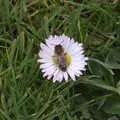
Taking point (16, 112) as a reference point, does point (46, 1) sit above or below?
above

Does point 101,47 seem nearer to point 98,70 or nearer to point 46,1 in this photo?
point 98,70

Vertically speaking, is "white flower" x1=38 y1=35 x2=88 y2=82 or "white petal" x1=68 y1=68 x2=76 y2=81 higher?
"white flower" x1=38 y1=35 x2=88 y2=82

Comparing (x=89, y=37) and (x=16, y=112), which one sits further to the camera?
(x=89, y=37)

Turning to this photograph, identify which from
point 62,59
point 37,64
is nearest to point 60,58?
point 62,59

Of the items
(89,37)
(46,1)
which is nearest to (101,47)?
(89,37)

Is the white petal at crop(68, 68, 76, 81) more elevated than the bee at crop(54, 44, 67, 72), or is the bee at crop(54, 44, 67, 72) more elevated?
the bee at crop(54, 44, 67, 72)

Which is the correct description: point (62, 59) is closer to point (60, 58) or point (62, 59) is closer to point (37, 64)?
point (60, 58)
